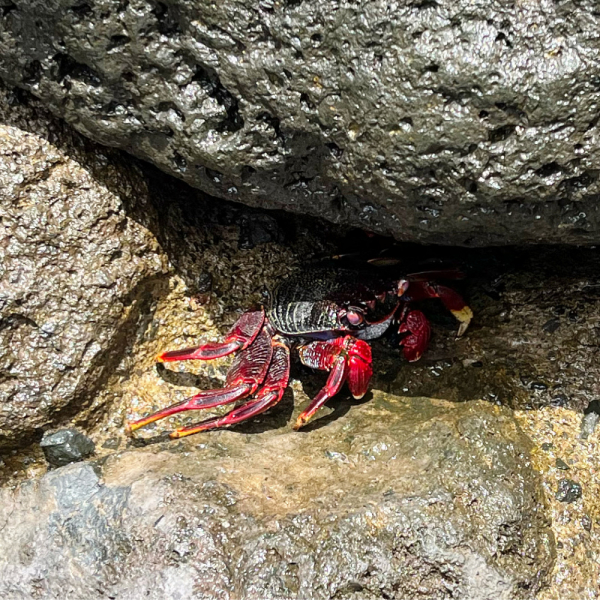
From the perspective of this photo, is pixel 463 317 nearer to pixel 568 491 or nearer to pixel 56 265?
pixel 568 491

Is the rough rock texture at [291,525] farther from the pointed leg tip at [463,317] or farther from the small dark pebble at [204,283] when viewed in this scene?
the small dark pebble at [204,283]

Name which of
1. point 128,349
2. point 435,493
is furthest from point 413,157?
point 128,349

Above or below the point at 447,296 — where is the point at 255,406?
above

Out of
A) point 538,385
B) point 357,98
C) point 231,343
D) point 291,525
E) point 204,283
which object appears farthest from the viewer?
point 204,283

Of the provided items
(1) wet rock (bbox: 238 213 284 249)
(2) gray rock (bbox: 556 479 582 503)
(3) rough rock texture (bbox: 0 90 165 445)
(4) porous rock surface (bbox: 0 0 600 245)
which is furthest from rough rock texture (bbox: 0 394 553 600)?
(1) wet rock (bbox: 238 213 284 249)

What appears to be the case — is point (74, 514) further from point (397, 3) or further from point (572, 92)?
point (572, 92)

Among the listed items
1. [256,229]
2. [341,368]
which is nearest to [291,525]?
[341,368]

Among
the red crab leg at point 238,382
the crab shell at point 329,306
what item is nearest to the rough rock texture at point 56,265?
the red crab leg at point 238,382
